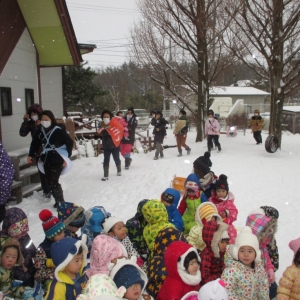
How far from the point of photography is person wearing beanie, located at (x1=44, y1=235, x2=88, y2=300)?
10.3 ft

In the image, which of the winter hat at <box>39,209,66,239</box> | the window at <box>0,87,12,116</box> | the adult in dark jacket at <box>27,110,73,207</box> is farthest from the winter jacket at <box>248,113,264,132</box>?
the winter hat at <box>39,209,66,239</box>

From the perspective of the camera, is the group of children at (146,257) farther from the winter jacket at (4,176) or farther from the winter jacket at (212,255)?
the winter jacket at (4,176)

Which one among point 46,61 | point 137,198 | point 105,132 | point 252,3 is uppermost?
point 252,3

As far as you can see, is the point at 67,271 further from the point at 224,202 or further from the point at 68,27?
the point at 68,27

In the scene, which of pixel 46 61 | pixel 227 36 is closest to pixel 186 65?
pixel 227 36

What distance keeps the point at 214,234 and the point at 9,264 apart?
2.11 metres

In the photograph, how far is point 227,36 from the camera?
56.9ft

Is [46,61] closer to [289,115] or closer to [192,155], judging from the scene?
[192,155]

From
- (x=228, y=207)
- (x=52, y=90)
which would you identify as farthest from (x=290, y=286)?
(x=52, y=90)

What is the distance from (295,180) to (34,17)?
8.29m

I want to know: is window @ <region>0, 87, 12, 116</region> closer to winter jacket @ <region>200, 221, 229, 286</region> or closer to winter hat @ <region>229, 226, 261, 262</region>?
winter jacket @ <region>200, 221, 229, 286</region>

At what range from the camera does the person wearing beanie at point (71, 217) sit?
4.59m

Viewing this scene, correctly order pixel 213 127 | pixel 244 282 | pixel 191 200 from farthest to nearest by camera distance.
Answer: pixel 213 127 → pixel 191 200 → pixel 244 282

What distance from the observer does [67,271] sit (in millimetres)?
3287
